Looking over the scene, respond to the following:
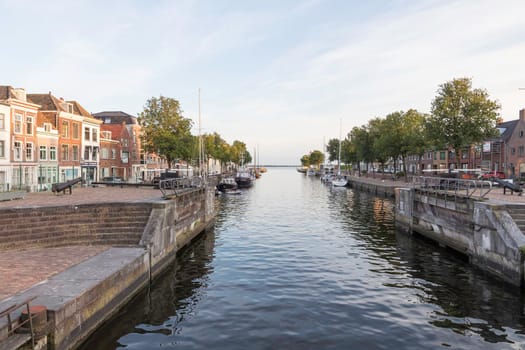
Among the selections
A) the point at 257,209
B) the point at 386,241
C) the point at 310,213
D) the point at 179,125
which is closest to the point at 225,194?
the point at 179,125

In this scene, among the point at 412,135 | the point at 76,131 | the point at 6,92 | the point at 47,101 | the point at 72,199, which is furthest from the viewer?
the point at 412,135

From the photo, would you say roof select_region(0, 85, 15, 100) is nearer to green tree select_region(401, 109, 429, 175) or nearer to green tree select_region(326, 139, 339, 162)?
green tree select_region(401, 109, 429, 175)

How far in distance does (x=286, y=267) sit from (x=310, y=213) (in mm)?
21006

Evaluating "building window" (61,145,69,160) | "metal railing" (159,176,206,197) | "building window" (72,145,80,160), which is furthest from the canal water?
"building window" (72,145,80,160)

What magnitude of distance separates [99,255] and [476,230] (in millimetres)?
17392

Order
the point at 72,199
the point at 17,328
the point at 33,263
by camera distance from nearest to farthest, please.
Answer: the point at 17,328, the point at 33,263, the point at 72,199

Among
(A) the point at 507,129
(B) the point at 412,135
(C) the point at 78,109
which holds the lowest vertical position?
(B) the point at 412,135

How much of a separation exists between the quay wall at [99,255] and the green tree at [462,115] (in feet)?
103

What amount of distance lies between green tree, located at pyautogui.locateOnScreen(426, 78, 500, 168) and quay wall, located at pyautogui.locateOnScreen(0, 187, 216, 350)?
103 ft

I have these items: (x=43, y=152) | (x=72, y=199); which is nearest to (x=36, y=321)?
(x=72, y=199)

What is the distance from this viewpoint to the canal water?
10.4m

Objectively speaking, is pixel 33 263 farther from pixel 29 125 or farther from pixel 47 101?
pixel 47 101

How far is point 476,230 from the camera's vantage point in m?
17.8

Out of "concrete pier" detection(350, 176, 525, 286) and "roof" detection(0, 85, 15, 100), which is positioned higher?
"roof" detection(0, 85, 15, 100)
